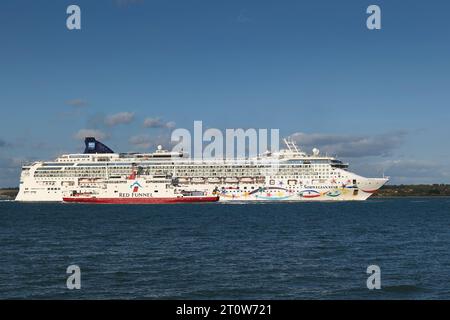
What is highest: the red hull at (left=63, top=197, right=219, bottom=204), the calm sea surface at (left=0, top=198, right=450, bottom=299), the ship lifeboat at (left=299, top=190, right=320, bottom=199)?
the ship lifeboat at (left=299, top=190, right=320, bottom=199)

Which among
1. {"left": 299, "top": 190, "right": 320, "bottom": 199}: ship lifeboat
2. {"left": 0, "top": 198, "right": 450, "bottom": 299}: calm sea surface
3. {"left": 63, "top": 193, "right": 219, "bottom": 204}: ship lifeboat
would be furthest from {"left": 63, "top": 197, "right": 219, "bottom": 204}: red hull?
{"left": 0, "top": 198, "right": 450, "bottom": 299}: calm sea surface

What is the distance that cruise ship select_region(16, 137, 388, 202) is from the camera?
88.0 m

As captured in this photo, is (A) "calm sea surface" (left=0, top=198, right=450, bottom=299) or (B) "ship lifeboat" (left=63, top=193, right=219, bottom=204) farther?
(B) "ship lifeboat" (left=63, top=193, right=219, bottom=204)

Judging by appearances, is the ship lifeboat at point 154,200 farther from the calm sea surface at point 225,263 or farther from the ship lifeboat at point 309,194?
the calm sea surface at point 225,263

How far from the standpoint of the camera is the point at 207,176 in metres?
→ 92.4

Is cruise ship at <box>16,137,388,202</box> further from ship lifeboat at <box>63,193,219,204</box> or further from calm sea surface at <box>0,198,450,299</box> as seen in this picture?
calm sea surface at <box>0,198,450,299</box>

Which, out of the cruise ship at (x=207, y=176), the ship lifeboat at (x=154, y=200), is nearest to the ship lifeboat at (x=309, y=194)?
the cruise ship at (x=207, y=176)

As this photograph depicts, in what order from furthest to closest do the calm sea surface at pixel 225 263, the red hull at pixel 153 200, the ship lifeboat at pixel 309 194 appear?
the ship lifeboat at pixel 309 194 → the red hull at pixel 153 200 → the calm sea surface at pixel 225 263

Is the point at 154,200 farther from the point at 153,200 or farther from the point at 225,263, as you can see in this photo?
the point at 225,263

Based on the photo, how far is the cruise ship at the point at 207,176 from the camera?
289 ft

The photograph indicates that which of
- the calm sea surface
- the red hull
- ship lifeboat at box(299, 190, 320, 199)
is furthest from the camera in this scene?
ship lifeboat at box(299, 190, 320, 199)

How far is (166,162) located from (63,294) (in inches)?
3189
